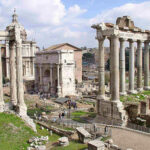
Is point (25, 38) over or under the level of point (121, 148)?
over

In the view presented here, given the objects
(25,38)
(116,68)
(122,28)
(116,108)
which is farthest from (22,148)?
(25,38)

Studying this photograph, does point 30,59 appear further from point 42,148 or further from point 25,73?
point 42,148

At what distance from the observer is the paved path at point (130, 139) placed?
13.2 m

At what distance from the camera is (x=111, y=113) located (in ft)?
57.1

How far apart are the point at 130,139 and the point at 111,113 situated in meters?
3.43

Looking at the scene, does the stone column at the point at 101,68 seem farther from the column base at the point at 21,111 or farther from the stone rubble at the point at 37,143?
the column base at the point at 21,111

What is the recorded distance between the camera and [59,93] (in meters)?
40.4

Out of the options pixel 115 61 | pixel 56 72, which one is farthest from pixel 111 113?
pixel 56 72

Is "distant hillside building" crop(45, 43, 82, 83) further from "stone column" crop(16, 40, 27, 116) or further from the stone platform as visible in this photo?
the stone platform

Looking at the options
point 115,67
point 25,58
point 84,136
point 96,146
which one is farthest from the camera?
point 25,58

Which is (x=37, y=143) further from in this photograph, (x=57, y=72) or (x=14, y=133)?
(x=57, y=72)

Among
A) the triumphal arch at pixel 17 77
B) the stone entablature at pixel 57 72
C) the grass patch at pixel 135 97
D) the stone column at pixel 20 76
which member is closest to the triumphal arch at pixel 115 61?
the grass patch at pixel 135 97

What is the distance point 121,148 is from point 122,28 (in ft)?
33.7

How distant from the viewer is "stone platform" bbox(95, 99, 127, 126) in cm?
1680
